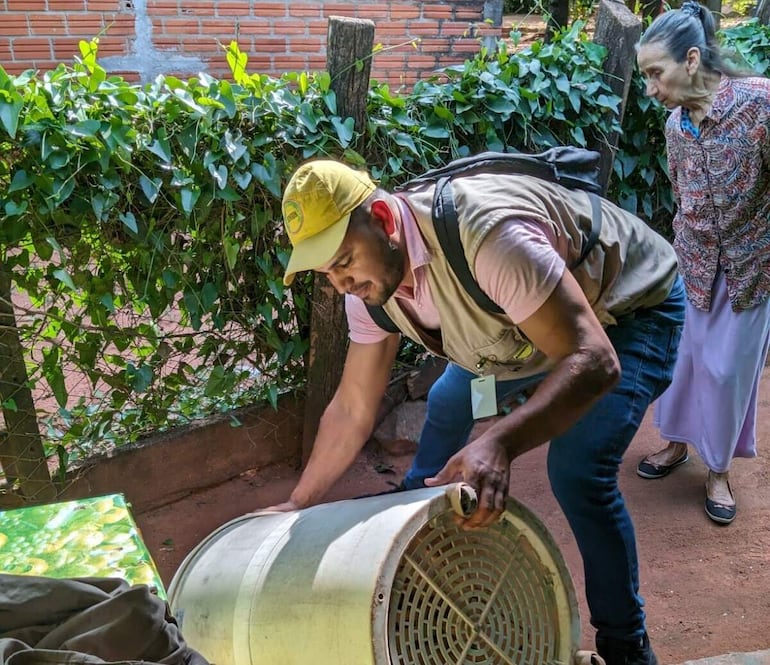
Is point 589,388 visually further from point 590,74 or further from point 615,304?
point 590,74

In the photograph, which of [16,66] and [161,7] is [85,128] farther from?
[161,7]

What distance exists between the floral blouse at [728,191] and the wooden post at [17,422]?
8.53 feet

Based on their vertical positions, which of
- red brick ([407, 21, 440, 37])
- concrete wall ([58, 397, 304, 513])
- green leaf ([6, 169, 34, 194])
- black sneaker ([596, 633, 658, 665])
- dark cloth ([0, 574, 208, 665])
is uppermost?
red brick ([407, 21, 440, 37])

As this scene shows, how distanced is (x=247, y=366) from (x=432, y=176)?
1710 millimetres

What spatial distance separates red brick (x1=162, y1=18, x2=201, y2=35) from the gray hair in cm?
448

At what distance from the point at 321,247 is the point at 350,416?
69 centimetres

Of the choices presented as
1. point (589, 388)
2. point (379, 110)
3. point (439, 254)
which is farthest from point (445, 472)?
point (379, 110)

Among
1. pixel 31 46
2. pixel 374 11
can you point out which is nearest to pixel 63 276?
pixel 31 46

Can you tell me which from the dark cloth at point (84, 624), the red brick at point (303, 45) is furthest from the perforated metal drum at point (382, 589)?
the red brick at point (303, 45)

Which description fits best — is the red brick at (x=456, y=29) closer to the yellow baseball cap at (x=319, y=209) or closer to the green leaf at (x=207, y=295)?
the green leaf at (x=207, y=295)

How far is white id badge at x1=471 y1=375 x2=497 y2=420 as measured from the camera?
2.24 meters

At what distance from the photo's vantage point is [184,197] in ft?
9.67

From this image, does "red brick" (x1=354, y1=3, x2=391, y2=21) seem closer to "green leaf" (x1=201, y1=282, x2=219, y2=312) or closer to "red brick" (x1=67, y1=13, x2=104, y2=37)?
"red brick" (x1=67, y1=13, x2=104, y2=37)

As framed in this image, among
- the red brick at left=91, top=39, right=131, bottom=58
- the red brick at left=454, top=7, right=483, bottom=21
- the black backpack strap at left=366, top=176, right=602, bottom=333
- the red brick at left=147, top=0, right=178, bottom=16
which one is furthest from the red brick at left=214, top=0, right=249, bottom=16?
the black backpack strap at left=366, top=176, right=602, bottom=333
